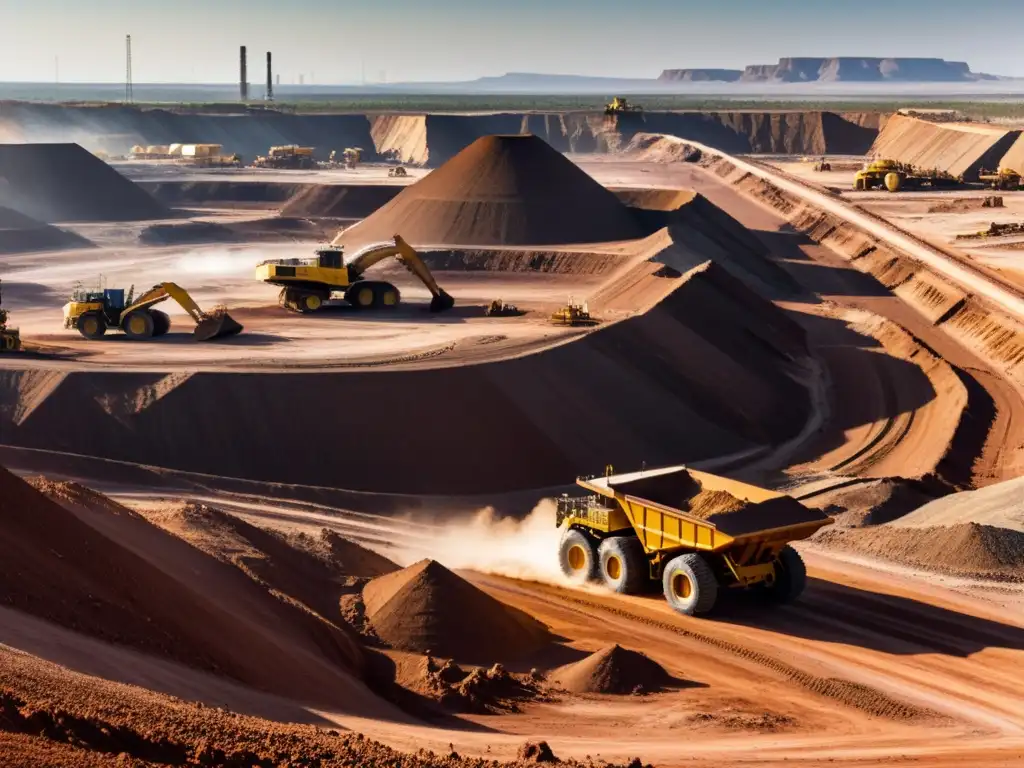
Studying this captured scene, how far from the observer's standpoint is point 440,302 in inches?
1750

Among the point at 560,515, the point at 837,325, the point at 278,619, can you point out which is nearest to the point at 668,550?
the point at 560,515

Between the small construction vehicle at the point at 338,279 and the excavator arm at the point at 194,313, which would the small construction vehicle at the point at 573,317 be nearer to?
the small construction vehicle at the point at 338,279

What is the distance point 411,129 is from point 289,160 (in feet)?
89.8

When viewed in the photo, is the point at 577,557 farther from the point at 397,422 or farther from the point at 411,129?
the point at 411,129

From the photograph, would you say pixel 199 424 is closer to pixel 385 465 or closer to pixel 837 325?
pixel 385 465

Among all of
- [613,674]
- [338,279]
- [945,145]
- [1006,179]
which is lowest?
[613,674]

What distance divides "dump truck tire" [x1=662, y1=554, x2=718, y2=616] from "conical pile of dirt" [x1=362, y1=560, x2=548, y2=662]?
2335 millimetres

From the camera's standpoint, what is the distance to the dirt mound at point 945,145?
339 ft

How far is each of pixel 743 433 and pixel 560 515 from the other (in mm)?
11340

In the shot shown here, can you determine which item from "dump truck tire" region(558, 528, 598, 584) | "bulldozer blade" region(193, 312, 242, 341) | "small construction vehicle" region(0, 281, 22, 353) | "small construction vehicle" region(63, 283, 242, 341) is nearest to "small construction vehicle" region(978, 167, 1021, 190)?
"small construction vehicle" region(63, 283, 242, 341)

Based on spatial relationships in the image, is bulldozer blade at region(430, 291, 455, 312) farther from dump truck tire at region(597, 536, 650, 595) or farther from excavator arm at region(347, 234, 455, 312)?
dump truck tire at region(597, 536, 650, 595)

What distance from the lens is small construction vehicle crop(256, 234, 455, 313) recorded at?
43.4 meters

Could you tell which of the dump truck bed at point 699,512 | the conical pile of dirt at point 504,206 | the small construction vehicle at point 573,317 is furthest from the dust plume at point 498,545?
the conical pile of dirt at point 504,206

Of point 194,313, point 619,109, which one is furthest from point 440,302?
point 619,109
